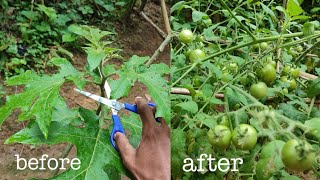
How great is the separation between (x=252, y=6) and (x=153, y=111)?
1.15 feet

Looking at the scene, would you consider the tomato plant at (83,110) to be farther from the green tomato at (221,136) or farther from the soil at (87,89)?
the soil at (87,89)

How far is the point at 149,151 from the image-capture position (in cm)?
42

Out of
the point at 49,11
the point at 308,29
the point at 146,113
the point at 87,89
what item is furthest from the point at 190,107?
the point at 49,11

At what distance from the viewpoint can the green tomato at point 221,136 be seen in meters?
0.36

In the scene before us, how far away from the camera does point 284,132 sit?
1.05 ft

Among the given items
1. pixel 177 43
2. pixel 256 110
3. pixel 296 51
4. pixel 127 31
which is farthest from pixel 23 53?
pixel 256 110

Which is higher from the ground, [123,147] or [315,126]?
[315,126]

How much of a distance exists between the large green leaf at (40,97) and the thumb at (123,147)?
7 cm

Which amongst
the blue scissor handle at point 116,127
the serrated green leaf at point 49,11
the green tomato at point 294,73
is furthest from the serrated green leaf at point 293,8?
the serrated green leaf at point 49,11

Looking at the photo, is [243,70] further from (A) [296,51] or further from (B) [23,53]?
(B) [23,53]

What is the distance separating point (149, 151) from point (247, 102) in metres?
0.12

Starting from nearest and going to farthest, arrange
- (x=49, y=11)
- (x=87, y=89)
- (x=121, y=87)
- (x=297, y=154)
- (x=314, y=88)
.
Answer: (x=297, y=154)
(x=121, y=87)
(x=314, y=88)
(x=87, y=89)
(x=49, y=11)

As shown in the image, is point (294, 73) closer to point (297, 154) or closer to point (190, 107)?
point (190, 107)


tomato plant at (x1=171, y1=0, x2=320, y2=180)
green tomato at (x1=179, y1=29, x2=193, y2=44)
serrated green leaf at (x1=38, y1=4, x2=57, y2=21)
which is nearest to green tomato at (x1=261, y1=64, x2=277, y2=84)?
tomato plant at (x1=171, y1=0, x2=320, y2=180)
